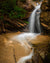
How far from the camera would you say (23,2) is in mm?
9641

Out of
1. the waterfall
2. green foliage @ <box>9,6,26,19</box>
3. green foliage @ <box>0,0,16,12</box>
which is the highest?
green foliage @ <box>0,0,16,12</box>

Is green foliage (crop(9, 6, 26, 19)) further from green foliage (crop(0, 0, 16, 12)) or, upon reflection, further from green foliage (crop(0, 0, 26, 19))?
green foliage (crop(0, 0, 16, 12))

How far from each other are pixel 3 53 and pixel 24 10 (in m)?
5.93

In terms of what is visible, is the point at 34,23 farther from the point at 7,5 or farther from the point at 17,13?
the point at 7,5

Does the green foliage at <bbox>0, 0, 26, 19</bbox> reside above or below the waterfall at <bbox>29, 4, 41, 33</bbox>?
above

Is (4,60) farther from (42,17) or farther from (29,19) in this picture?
(29,19)

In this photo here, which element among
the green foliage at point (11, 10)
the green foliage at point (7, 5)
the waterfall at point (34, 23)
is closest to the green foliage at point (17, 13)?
the green foliage at point (11, 10)

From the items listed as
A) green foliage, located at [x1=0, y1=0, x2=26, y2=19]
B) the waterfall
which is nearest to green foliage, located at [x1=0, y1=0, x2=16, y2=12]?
green foliage, located at [x1=0, y1=0, x2=26, y2=19]

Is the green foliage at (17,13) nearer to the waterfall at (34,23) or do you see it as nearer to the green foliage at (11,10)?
the green foliage at (11,10)

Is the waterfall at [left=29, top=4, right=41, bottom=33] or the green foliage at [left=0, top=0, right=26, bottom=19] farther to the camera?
the waterfall at [left=29, top=4, right=41, bottom=33]

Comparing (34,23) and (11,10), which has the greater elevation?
(11,10)

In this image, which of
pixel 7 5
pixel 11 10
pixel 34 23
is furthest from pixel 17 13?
pixel 34 23

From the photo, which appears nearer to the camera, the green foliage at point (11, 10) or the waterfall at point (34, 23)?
the green foliage at point (11, 10)

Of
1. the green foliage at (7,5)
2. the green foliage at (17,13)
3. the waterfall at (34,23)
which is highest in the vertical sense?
the green foliage at (7,5)
